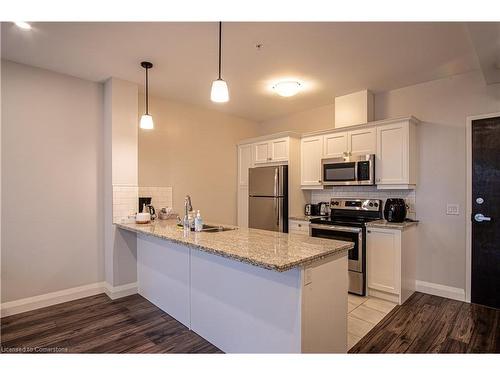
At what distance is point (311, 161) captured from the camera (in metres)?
4.20

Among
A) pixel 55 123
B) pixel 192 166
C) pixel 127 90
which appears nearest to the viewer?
pixel 55 123

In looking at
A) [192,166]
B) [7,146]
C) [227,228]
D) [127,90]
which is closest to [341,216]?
[227,228]

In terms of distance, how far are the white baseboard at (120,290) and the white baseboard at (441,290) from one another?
3.58m

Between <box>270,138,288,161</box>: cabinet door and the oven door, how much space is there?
4.09 ft

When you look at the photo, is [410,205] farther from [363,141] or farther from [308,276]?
[308,276]

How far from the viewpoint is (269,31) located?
2.31 m

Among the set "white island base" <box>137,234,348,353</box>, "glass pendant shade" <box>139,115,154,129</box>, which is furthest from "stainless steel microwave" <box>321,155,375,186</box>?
"glass pendant shade" <box>139,115,154,129</box>

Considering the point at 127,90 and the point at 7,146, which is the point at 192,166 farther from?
the point at 7,146

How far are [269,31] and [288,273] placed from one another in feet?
6.39

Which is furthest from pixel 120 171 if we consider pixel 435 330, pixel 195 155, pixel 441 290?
pixel 441 290

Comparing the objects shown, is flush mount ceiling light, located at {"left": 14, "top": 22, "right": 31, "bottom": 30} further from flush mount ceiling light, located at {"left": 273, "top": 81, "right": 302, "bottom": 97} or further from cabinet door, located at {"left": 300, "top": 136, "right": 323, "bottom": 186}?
cabinet door, located at {"left": 300, "top": 136, "right": 323, "bottom": 186}

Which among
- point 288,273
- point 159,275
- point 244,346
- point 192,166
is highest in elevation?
point 192,166

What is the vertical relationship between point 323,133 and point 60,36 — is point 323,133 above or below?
below

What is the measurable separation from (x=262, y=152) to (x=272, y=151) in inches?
9.3
